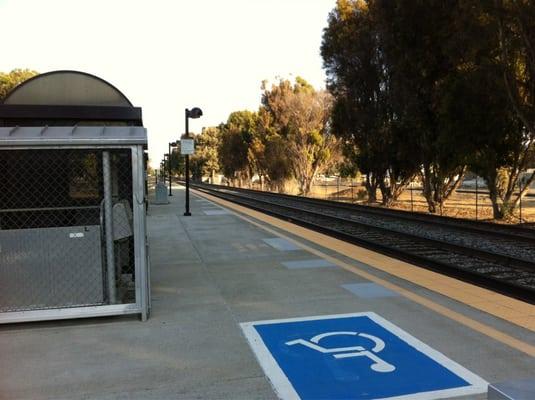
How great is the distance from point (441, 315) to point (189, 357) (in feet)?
9.45

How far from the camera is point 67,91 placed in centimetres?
829

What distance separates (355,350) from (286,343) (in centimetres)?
65

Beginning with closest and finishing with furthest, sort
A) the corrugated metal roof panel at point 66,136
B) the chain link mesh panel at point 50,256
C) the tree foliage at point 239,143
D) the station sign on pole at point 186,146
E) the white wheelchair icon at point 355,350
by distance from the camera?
the white wheelchair icon at point 355,350
the corrugated metal roof panel at point 66,136
the chain link mesh panel at point 50,256
the station sign on pole at point 186,146
the tree foliage at point 239,143

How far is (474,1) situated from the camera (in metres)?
16.4

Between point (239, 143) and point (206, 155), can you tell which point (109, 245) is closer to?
point (239, 143)

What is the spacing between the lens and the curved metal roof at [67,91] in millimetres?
8242

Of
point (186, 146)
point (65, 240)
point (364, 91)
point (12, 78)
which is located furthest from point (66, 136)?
point (12, 78)

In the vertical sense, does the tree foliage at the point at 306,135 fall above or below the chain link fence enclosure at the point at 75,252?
above

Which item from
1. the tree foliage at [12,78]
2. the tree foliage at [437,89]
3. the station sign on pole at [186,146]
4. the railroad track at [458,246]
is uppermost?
the tree foliage at [12,78]

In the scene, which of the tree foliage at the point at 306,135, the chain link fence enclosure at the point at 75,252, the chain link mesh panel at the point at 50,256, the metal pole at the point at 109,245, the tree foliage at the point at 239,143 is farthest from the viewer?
the tree foliage at the point at 239,143

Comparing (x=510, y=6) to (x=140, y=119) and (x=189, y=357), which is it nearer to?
(x=140, y=119)

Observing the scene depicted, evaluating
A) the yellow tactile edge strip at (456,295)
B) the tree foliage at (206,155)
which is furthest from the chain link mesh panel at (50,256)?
the tree foliage at (206,155)

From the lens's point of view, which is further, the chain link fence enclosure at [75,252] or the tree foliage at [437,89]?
the tree foliage at [437,89]

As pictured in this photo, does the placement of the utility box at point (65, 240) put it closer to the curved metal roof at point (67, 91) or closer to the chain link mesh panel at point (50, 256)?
the chain link mesh panel at point (50, 256)
